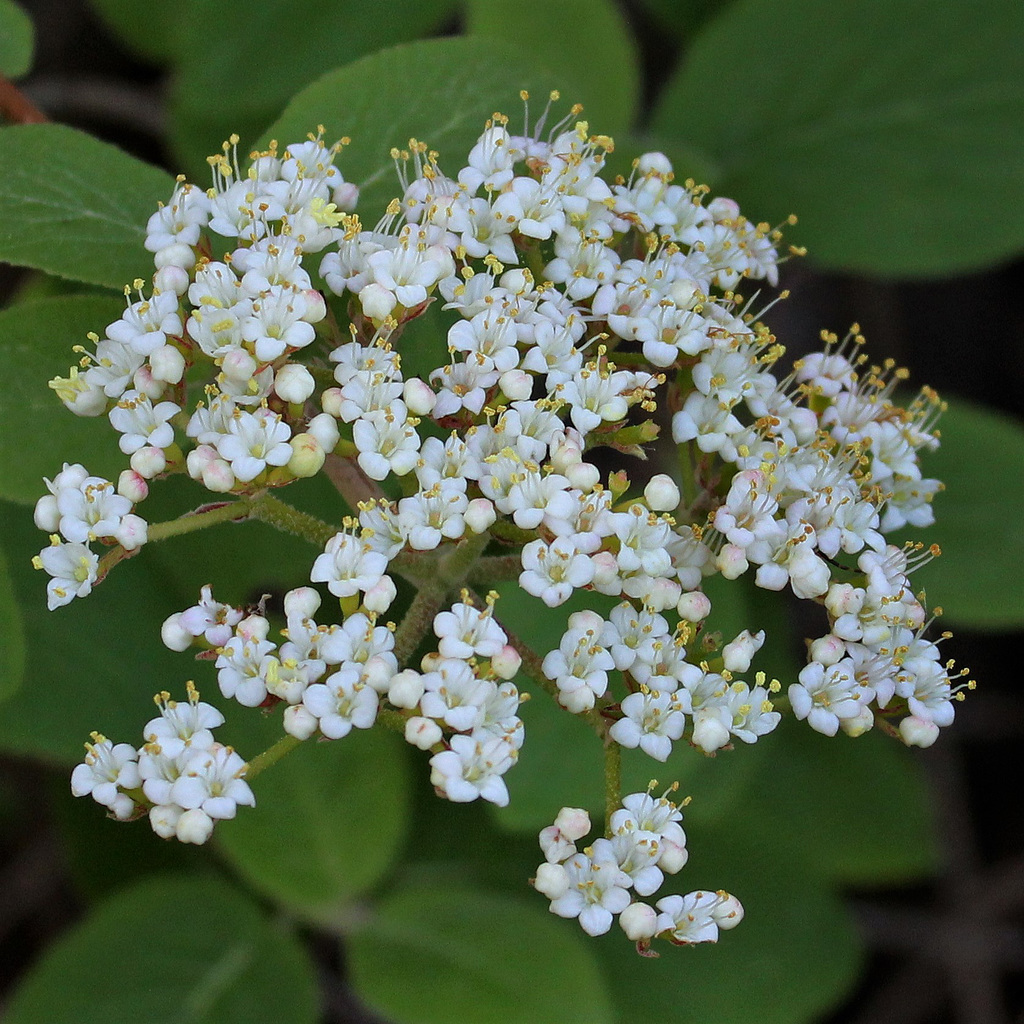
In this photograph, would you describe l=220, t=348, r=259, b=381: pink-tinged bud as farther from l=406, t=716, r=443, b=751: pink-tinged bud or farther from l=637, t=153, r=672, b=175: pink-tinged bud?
l=637, t=153, r=672, b=175: pink-tinged bud

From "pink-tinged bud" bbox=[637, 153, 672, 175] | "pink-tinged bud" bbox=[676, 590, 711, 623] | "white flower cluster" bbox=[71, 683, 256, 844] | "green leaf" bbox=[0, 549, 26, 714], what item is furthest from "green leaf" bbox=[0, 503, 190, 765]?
"pink-tinged bud" bbox=[637, 153, 672, 175]

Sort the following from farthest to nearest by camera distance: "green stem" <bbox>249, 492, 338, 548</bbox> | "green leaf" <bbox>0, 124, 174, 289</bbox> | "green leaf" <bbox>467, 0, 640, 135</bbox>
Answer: "green leaf" <bbox>467, 0, 640, 135</bbox>
"green leaf" <bbox>0, 124, 174, 289</bbox>
"green stem" <bbox>249, 492, 338, 548</bbox>

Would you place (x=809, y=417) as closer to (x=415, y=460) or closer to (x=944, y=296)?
(x=415, y=460)

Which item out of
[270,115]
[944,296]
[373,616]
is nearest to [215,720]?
[373,616]

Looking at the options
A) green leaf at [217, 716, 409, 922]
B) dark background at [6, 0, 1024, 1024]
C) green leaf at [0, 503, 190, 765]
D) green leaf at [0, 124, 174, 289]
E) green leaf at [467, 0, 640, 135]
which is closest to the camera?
green leaf at [0, 124, 174, 289]

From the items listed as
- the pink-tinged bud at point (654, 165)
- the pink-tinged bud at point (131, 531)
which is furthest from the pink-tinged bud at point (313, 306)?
the pink-tinged bud at point (654, 165)

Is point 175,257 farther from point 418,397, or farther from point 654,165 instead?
point 654,165

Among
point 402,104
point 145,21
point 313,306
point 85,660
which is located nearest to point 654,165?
point 402,104
